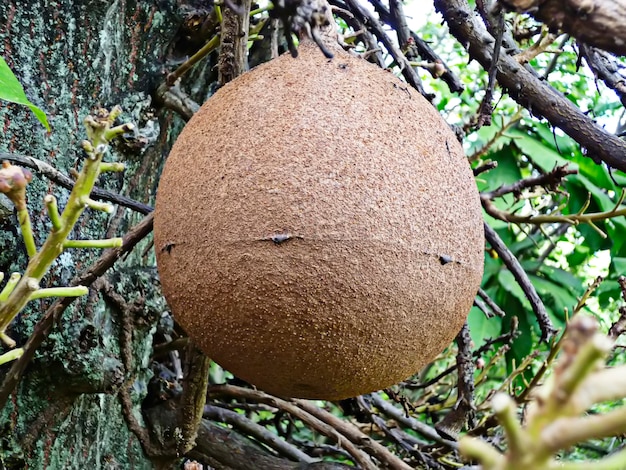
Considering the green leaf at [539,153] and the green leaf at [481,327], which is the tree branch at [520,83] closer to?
the green leaf at [539,153]

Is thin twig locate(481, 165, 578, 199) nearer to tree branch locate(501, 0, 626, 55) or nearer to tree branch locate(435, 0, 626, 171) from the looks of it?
tree branch locate(435, 0, 626, 171)

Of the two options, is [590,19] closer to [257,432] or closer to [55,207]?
[55,207]

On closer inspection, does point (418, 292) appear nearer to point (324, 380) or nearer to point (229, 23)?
point (324, 380)

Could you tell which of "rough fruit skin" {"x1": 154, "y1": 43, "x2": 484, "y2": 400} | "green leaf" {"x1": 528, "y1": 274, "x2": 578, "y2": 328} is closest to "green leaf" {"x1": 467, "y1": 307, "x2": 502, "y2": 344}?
"green leaf" {"x1": 528, "y1": 274, "x2": 578, "y2": 328}

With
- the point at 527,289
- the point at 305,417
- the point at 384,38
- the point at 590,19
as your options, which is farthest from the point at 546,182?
the point at 590,19

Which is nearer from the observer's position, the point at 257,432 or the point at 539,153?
the point at 257,432
